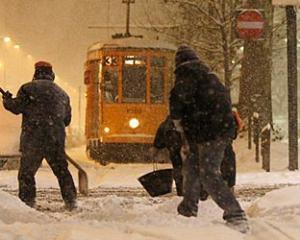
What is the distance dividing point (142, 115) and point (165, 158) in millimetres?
2336

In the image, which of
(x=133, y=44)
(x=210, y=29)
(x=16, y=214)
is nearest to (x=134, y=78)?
(x=133, y=44)

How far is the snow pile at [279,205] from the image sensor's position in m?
8.27

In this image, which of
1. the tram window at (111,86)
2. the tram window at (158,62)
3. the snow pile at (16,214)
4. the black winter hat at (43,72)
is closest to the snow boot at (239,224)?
the snow pile at (16,214)

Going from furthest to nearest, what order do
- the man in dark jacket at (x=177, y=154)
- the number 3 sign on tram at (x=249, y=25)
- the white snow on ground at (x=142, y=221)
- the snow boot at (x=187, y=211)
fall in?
the number 3 sign on tram at (x=249, y=25) → the man in dark jacket at (x=177, y=154) → the snow boot at (x=187, y=211) → the white snow on ground at (x=142, y=221)

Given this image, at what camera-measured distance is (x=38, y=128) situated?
9.49m

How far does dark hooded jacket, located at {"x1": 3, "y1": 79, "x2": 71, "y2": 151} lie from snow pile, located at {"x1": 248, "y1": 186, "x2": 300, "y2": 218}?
2590 millimetres

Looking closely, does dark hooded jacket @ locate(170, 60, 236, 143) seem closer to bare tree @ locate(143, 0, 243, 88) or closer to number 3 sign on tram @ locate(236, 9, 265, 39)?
number 3 sign on tram @ locate(236, 9, 265, 39)

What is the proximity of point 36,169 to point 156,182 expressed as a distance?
1505 mm

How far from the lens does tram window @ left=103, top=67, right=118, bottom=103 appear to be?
782 inches

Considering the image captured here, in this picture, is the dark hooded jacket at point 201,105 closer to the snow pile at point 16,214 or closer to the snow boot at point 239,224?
the snow boot at point 239,224

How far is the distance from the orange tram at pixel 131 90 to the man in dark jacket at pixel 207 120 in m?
11.7

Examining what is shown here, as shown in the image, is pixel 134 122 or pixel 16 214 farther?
pixel 134 122

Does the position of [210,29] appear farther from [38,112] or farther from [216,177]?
[216,177]

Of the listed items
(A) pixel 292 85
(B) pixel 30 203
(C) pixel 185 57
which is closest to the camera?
(C) pixel 185 57
